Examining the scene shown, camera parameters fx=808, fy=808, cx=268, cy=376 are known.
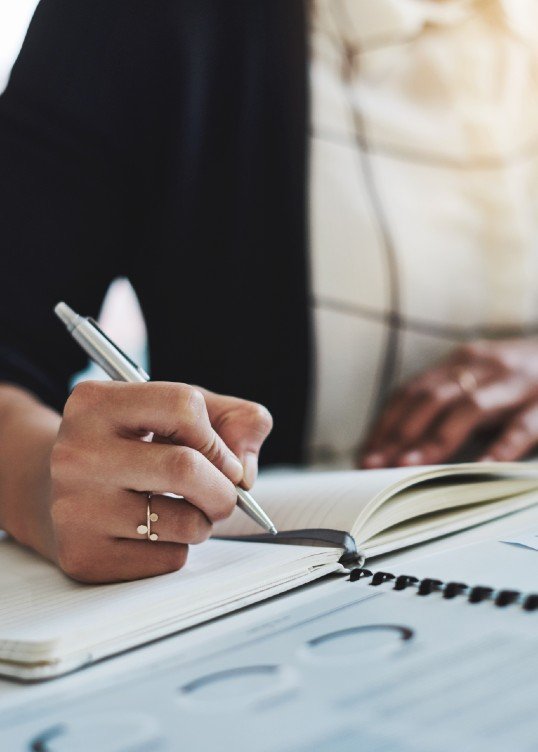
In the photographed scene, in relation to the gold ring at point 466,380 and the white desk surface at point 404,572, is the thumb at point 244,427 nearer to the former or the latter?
the white desk surface at point 404,572

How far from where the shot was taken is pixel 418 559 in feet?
1.41

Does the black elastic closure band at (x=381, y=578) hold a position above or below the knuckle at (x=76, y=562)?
above

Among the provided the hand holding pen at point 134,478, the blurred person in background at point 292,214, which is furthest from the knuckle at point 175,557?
the blurred person in background at point 292,214

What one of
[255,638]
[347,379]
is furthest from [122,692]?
[347,379]

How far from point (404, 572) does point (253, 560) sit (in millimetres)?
78

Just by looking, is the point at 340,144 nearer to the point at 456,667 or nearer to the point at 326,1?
the point at 326,1

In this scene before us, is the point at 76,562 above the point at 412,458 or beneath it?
beneath

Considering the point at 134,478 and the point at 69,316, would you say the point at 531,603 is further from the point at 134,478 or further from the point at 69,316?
the point at 69,316

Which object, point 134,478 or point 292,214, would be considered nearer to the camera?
point 134,478

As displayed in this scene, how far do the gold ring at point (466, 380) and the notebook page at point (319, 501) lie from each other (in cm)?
25

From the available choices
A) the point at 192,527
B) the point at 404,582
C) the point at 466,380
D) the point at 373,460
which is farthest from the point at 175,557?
the point at 466,380

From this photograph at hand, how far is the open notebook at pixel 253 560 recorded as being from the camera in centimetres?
34

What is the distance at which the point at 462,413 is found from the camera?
0.74 meters

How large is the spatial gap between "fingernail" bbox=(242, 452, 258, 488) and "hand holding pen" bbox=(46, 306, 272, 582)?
21 millimetres
